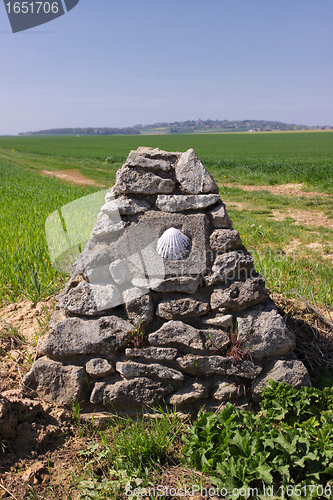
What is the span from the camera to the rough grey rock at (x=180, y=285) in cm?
267

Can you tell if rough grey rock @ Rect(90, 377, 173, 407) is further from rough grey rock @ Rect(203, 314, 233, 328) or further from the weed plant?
rough grey rock @ Rect(203, 314, 233, 328)

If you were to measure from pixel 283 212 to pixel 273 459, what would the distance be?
895 cm

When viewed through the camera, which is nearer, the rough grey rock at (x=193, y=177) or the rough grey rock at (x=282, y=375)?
the rough grey rock at (x=282, y=375)

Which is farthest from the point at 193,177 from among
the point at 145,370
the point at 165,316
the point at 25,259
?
the point at 25,259

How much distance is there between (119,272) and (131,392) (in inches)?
37.7

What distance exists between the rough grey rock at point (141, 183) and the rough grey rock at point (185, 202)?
9cm

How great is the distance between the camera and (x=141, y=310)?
2.67 meters

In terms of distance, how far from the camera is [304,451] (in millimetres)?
2027

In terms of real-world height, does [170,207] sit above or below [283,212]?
above

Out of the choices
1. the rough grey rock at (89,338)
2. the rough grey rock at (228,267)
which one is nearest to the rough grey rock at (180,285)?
the rough grey rock at (228,267)

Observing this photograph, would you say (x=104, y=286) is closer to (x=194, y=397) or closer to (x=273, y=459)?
(x=194, y=397)

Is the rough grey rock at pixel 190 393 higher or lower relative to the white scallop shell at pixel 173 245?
lower

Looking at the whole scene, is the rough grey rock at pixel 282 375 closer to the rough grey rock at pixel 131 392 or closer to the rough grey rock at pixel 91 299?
the rough grey rock at pixel 131 392

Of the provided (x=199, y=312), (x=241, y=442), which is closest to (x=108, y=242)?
(x=199, y=312)
